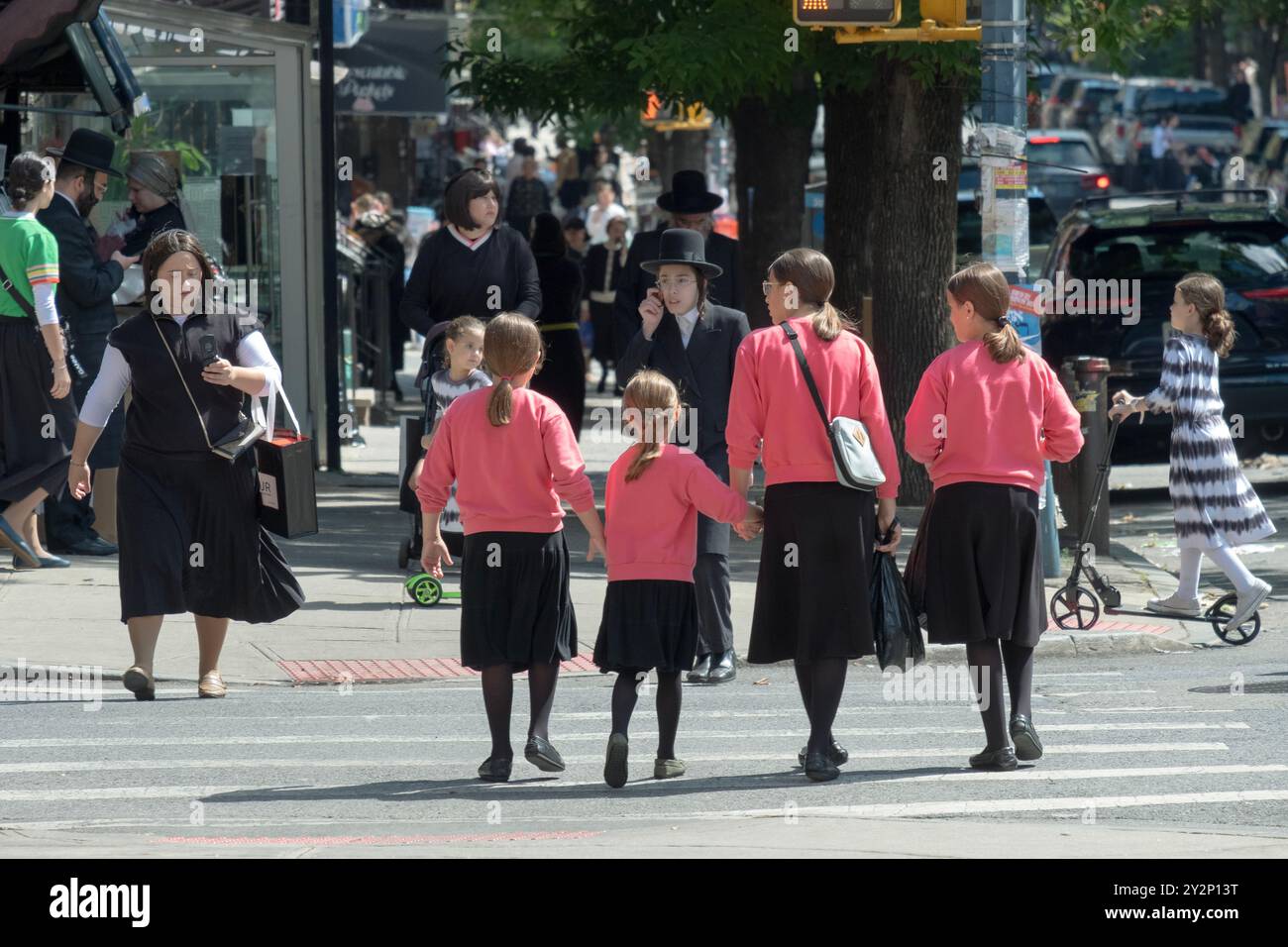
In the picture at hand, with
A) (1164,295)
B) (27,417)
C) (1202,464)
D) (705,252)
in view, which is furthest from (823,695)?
(1164,295)

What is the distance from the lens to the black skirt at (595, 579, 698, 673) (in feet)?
23.7

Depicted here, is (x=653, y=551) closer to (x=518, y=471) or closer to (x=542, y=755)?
(x=518, y=471)

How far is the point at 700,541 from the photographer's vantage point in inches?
350

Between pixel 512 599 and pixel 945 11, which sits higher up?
pixel 945 11

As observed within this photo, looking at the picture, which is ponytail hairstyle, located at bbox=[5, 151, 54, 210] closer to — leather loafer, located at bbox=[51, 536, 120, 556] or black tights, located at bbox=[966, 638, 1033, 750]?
leather loafer, located at bbox=[51, 536, 120, 556]

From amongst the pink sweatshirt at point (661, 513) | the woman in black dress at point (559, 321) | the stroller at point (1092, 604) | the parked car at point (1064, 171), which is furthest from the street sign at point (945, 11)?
the parked car at point (1064, 171)

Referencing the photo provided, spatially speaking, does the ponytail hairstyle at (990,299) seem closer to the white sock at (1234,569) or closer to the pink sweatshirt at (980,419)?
the pink sweatshirt at (980,419)

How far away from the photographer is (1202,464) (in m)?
10.6

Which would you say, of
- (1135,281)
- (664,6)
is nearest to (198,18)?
(664,6)

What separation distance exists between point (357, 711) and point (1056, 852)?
3.68 metres

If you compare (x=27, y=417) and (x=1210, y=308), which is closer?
(x=1210, y=308)

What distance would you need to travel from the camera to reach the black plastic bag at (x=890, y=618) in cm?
740

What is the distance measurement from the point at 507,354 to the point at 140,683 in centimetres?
250

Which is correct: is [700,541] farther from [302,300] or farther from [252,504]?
[302,300]
